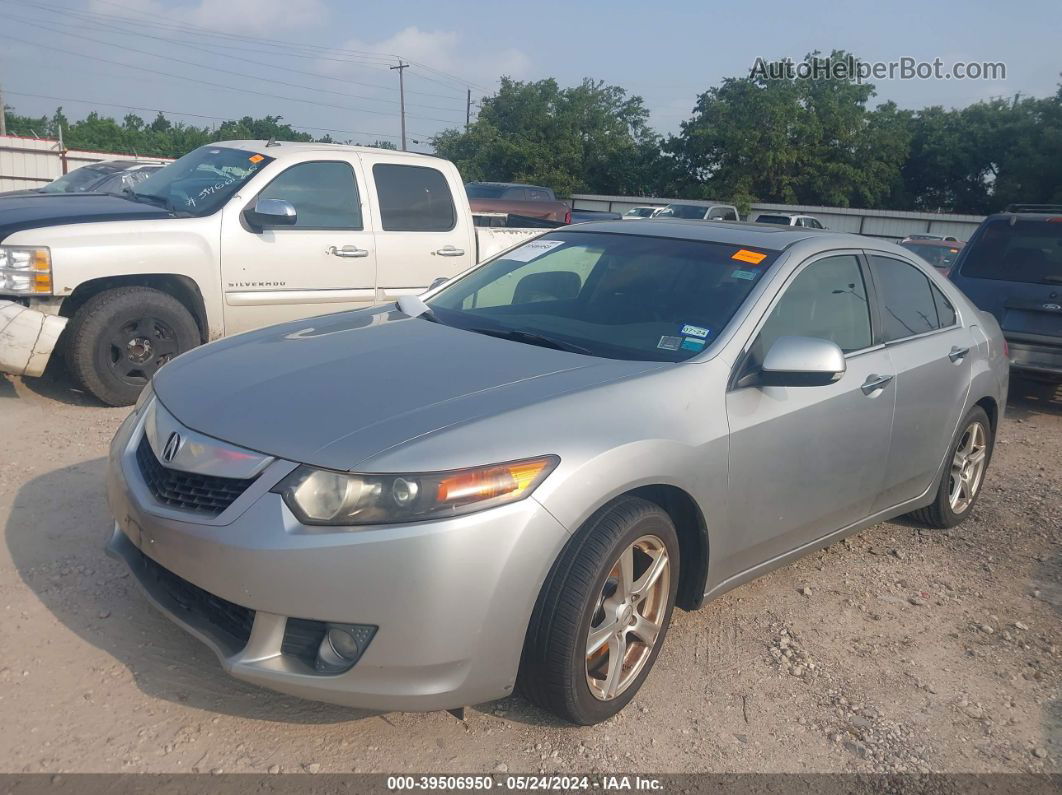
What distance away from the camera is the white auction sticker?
4504 mm

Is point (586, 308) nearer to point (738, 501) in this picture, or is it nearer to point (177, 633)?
point (738, 501)

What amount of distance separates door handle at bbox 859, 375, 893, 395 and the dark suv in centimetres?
472

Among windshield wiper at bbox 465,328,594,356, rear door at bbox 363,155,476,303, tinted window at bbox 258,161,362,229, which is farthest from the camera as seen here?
rear door at bbox 363,155,476,303

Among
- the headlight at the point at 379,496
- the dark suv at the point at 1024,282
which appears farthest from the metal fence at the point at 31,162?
the headlight at the point at 379,496

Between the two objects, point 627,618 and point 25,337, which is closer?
point 627,618

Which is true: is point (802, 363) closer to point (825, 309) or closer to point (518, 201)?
point (825, 309)

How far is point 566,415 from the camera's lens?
287cm

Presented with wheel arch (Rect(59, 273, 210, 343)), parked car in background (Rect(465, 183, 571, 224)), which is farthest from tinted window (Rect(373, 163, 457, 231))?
parked car in background (Rect(465, 183, 571, 224))

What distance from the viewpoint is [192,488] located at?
2777 millimetres

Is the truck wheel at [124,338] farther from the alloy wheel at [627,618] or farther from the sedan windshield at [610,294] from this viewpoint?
the alloy wheel at [627,618]

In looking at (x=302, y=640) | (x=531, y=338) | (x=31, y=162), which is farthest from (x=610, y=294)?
(x=31, y=162)

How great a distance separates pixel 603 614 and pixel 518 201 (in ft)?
67.6

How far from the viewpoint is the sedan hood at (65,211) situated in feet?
19.0

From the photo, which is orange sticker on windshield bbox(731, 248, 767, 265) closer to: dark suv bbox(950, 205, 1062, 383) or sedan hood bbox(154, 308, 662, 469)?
sedan hood bbox(154, 308, 662, 469)
